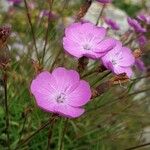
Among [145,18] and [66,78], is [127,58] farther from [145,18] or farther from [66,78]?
[145,18]

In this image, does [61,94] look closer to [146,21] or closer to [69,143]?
[69,143]

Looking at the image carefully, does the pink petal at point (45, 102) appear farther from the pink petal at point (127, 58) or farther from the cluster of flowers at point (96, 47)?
the pink petal at point (127, 58)

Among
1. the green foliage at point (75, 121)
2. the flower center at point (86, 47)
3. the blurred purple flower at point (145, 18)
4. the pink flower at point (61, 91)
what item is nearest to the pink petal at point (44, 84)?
the pink flower at point (61, 91)

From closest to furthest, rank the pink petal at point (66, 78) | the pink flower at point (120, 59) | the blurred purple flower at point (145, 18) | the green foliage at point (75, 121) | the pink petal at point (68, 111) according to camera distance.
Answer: the pink petal at point (68, 111) → the pink petal at point (66, 78) → the pink flower at point (120, 59) → the green foliage at point (75, 121) → the blurred purple flower at point (145, 18)

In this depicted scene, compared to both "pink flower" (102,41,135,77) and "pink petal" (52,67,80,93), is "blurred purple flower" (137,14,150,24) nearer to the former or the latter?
"pink flower" (102,41,135,77)

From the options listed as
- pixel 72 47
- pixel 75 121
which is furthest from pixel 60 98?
pixel 75 121

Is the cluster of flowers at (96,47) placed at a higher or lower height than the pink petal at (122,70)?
higher
